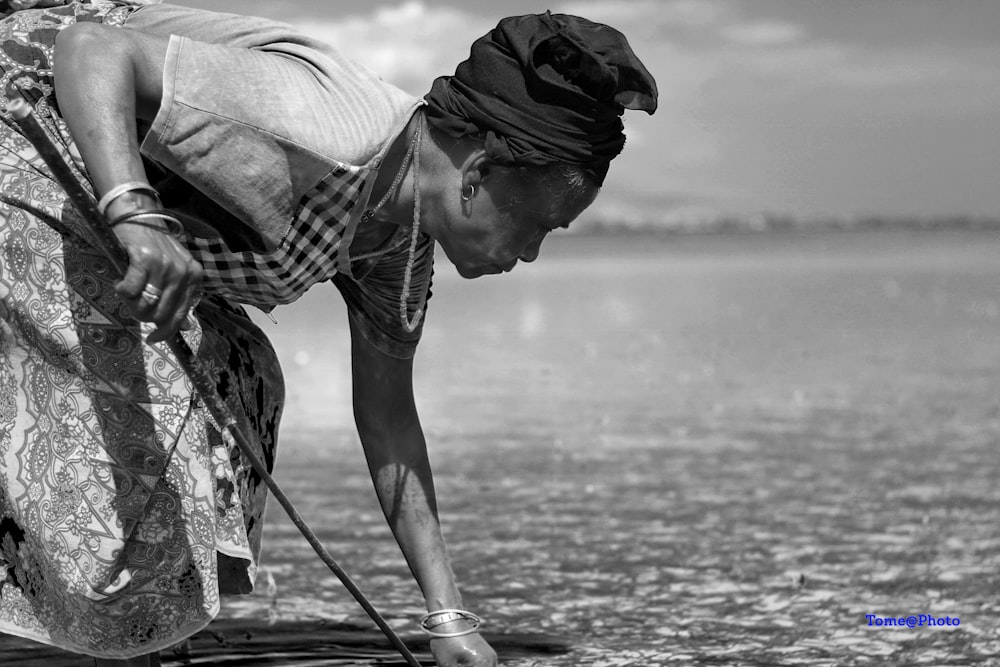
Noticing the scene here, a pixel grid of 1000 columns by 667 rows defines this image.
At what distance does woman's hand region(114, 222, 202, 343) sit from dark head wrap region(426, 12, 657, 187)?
0.56 meters

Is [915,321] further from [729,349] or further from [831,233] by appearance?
[831,233]

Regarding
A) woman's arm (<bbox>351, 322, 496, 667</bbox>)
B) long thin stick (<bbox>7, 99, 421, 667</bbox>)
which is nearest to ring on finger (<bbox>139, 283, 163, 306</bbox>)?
long thin stick (<bbox>7, 99, 421, 667</bbox>)

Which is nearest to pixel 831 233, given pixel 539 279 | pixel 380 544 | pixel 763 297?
pixel 539 279

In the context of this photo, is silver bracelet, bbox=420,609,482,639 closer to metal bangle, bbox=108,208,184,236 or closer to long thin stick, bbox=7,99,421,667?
long thin stick, bbox=7,99,421,667

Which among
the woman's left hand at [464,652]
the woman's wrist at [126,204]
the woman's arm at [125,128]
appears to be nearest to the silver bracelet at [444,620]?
the woman's left hand at [464,652]

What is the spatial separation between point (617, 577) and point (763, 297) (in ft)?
55.4

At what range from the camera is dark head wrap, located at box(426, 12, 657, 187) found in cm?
246

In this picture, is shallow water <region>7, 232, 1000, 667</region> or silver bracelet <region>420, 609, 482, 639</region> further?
shallow water <region>7, 232, 1000, 667</region>

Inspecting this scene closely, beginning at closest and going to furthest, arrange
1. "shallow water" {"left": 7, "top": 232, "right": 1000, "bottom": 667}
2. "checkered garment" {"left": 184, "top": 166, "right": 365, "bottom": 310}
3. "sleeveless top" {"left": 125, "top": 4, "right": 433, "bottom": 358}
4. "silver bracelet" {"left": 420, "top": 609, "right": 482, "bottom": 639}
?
"sleeveless top" {"left": 125, "top": 4, "right": 433, "bottom": 358} → "checkered garment" {"left": 184, "top": 166, "right": 365, "bottom": 310} → "silver bracelet" {"left": 420, "top": 609, "right": 482, "bottom": 639} → "shallow water" {"left": 7, "top": 232, "right": 1000, "bottom": 667}

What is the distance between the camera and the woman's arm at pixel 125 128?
7.08 ft

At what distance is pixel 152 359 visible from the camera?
2547 millimetres

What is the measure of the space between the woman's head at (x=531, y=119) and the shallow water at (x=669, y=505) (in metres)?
1.37

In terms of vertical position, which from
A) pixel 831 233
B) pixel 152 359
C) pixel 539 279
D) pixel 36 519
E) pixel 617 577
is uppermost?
pixel 831 233

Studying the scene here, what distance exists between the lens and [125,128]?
2291mm
